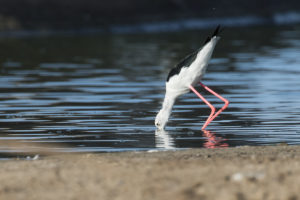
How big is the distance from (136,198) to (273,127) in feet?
18.4

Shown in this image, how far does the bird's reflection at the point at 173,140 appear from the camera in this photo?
395 inches

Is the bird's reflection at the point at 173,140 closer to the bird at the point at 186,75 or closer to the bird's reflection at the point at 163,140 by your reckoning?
the bird's reflection at the point at 163,140

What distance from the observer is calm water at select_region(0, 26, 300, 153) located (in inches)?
426

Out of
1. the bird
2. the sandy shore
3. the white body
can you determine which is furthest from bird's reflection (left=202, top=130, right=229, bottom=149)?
the sandy shore

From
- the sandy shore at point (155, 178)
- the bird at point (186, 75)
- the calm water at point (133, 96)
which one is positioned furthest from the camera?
the bird at point (186, 75)

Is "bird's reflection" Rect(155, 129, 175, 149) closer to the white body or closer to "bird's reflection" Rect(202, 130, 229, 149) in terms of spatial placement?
the white body

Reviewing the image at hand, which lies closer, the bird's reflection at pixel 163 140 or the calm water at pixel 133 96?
the bird's reflection at pixel 163 140

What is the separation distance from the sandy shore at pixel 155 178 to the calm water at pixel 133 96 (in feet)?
7.11

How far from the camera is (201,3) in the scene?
47.9 m

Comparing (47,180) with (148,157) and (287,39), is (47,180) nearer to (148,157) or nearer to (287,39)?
(148,157)

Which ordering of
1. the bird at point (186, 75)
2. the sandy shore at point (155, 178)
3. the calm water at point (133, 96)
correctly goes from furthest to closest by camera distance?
the bird at point (186, 75) < the calm water at point (133, 96) < the sandy shore at point (155, 178)

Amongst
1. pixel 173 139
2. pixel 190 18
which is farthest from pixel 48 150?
pixel 190 18

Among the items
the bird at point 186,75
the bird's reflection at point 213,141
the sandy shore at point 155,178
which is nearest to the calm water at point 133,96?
the bird's reflection at point 213,141

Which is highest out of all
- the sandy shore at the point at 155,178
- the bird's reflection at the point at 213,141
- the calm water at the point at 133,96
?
the sandy shore at the point at 155,178
